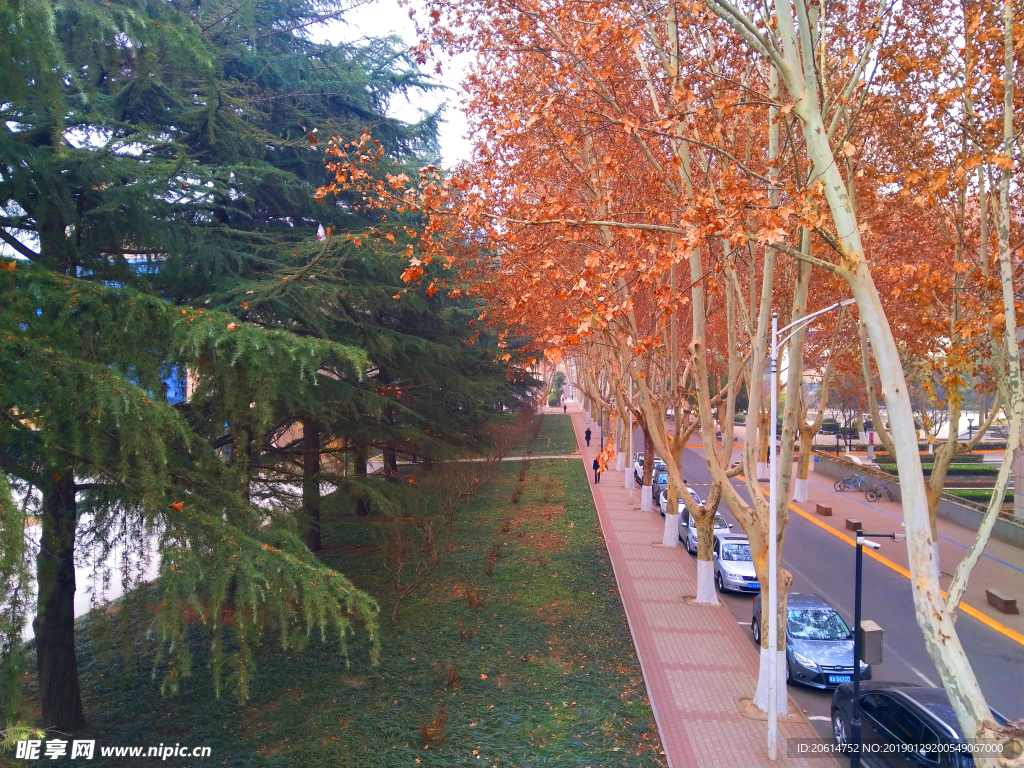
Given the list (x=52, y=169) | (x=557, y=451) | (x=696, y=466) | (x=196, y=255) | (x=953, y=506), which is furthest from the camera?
(x=557, y=451)

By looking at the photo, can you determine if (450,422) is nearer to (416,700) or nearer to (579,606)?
(579,606)

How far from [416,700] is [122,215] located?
7.13 metres

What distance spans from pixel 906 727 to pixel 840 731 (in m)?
1.44

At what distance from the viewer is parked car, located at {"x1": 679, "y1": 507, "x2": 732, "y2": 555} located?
1805 cm

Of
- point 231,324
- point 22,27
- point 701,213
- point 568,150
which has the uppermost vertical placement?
point 568,150

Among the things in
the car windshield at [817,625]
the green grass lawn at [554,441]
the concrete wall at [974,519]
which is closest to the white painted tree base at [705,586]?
the car windshield at [817,625]

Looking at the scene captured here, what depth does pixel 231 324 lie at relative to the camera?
6105mm

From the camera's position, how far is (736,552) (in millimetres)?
15773

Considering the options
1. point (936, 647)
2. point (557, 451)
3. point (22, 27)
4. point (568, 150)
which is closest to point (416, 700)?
point (936, 647)

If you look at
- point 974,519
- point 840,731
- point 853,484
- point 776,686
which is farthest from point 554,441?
point 776,686

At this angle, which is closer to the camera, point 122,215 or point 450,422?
point 122,215

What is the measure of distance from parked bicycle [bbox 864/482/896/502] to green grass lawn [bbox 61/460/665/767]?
57.7ft

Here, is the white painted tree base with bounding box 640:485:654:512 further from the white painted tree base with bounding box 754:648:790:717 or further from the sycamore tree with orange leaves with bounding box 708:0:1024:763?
the sycamore tree with orange leaves with bounding box 708:0:1024:763

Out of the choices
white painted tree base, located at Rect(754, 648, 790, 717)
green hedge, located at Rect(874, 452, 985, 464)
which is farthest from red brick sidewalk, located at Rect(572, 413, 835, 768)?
green hedge, located at Rect(874, 452, 985, 464)
